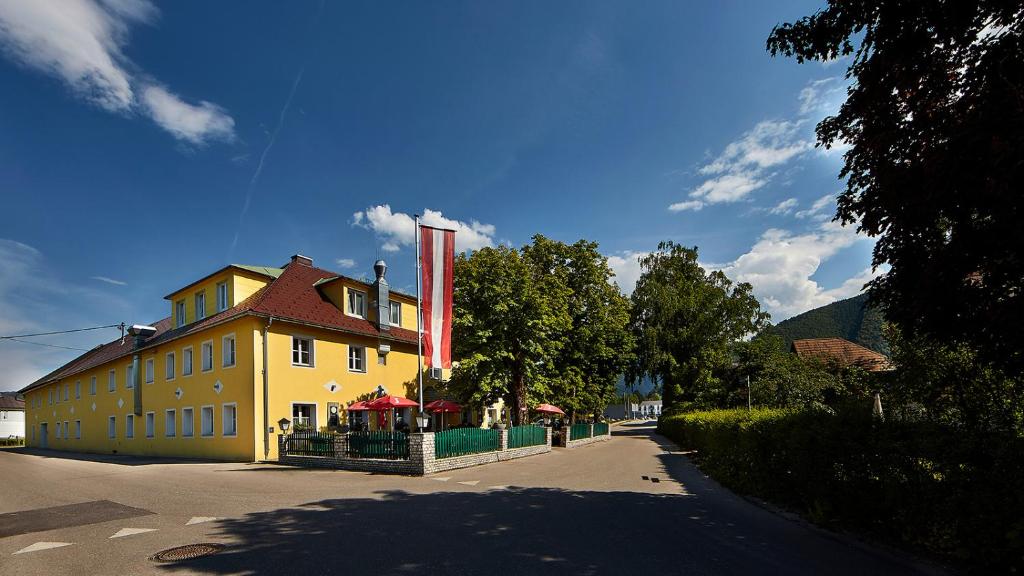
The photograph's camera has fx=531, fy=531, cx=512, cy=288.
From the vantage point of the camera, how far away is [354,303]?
2709 centimetres

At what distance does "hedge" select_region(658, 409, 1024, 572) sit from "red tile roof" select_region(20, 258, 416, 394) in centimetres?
1862

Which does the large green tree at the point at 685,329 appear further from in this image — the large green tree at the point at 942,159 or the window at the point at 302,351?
the large green tree at the point at 942,159

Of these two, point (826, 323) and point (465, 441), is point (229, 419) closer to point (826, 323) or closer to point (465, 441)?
point (465, 441)

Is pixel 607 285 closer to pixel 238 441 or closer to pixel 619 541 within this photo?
pixel 238 441

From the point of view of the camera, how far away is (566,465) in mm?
19047

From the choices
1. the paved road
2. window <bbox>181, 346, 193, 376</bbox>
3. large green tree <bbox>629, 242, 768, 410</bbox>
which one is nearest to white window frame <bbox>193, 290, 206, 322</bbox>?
window <bbox>181, 346, 193, 376</bbox>

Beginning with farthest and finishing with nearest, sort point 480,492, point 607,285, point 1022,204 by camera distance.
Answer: point 607,285
point 480,492
point 1022,204

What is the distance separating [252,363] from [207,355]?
4413 millimetres

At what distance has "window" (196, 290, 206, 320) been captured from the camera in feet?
82.7

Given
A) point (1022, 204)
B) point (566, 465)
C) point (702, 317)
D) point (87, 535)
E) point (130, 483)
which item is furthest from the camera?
point (702, 317)

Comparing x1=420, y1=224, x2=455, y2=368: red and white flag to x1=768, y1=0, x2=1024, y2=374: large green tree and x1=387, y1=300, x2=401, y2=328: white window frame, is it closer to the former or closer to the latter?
x1=387, y1=300, x2=401, y2=328: white window frame

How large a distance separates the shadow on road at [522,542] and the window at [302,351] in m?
13.0

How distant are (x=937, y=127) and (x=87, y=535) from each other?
1336 cm

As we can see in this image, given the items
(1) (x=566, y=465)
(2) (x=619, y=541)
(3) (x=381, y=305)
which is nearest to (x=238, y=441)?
(3) (x=381, y=305)
